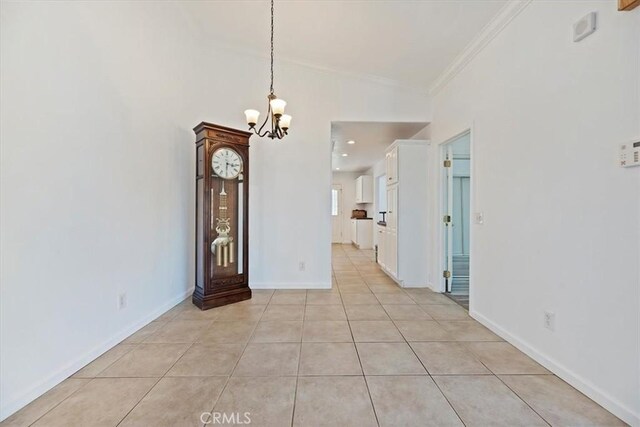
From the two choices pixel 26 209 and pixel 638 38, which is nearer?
pixel 638 38

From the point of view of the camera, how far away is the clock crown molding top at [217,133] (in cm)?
308

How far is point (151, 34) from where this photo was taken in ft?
9.11

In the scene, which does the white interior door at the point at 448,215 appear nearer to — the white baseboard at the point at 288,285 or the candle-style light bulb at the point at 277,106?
the white baseboard at the point at 288,285

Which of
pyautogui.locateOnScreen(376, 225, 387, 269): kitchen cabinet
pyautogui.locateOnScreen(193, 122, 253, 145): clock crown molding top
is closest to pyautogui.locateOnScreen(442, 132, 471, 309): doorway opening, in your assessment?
pyautogui.locateOnScreen(376, 225, 387, 269): kitchen cabinet

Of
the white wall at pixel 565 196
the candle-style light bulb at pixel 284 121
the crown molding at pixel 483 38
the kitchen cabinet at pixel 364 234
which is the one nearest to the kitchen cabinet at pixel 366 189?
the kitchen cabinet at pixel 364 234

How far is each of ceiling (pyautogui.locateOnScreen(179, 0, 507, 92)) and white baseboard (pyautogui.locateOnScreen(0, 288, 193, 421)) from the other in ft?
10.7

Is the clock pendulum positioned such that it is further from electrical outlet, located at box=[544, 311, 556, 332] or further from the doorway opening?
electrical outlet, located at box=[544, 311, 556, 332]

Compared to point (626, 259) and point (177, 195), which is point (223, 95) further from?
point (626, 259)

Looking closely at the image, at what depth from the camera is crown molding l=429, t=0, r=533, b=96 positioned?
2.25 metres

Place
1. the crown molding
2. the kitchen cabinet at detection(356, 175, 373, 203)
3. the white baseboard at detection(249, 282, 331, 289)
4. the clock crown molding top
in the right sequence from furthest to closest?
the kitchen cabinet at detection(356, 175, 373, 203) → the white baseboard at detection(249, 282, 331, 289) → the clock crown molding top → the crown molding

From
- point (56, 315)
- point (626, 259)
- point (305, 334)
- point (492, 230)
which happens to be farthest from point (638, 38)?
point (56, 315)

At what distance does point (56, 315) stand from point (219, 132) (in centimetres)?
214

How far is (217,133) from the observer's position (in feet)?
10.3

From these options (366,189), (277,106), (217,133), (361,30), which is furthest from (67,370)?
(366,189)
